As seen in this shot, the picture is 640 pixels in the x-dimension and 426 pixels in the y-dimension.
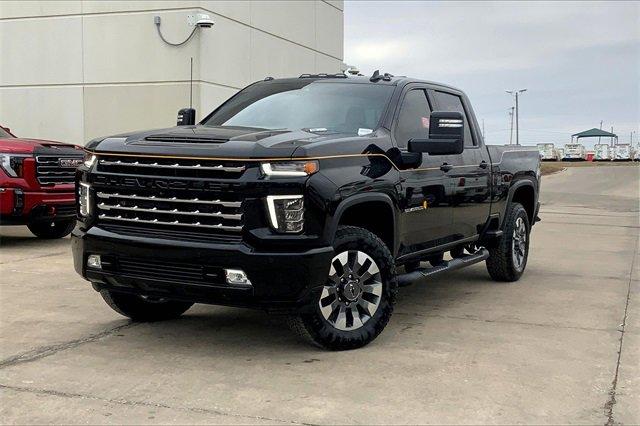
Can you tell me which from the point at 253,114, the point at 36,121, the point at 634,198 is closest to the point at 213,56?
the point at 36,121

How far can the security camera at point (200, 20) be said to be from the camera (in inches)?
594

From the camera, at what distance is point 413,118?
20.7ft

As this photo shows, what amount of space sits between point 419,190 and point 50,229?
715cm

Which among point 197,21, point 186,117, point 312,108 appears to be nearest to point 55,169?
point 186,117

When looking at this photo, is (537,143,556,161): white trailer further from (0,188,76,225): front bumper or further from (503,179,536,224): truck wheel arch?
(0,188,76,225): front bumper

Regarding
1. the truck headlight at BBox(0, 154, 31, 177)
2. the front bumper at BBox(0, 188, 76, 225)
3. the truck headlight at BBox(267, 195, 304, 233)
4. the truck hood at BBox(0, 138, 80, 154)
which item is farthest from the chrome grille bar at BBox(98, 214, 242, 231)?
the truck hood at BBox(0, 138, 80, 154)

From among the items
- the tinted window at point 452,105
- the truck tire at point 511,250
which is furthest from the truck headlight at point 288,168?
the truck tire at point 511,250

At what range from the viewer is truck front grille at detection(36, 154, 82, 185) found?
10.1m

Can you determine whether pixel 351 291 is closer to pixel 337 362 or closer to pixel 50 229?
pixel 337 362

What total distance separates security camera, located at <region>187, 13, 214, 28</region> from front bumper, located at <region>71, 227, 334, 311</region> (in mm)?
10788

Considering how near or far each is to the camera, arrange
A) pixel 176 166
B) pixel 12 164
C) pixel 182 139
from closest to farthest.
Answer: pixel 176 166, pixel 182 139, pixel 12 164

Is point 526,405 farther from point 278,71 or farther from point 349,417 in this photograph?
point 278,71

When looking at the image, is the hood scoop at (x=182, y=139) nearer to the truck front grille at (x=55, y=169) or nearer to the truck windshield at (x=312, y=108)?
the truck windshield at (x=312, y=108)

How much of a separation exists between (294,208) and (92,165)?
152 centimetres
